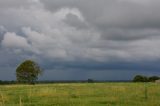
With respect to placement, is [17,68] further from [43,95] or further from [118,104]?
[118,104]

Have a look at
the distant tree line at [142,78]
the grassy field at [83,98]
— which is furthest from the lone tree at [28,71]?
the grassy field at [83,98]

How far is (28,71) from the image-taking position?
4373 inches

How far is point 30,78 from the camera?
112 m

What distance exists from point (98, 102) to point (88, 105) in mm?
3056

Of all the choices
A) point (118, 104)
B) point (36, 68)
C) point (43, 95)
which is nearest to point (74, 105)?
point (118, 104)

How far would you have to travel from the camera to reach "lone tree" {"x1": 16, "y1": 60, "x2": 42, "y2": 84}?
111062 mm

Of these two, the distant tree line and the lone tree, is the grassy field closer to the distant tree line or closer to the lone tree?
the lone tree

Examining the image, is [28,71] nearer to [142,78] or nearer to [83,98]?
[142,78]

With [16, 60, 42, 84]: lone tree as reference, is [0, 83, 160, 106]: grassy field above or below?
below

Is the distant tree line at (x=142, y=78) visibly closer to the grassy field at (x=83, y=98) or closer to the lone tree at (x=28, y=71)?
the lone tree at (x=28, y=71)

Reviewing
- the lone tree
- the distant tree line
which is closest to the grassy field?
the lone tree

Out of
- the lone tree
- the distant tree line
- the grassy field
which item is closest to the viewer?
the grassy field

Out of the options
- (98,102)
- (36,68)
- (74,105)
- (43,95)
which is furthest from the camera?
(36,68)

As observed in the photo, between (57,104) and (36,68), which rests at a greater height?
(36,68)
